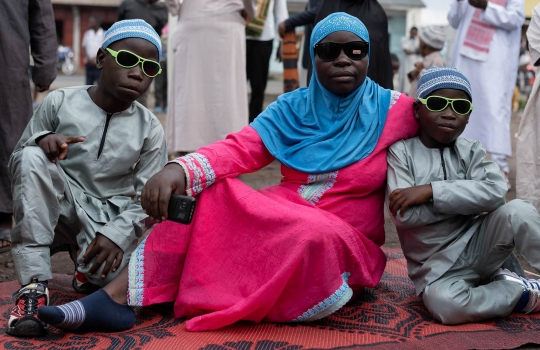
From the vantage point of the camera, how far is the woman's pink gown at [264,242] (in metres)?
2.88

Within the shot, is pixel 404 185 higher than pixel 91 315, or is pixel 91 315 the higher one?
pixel 404 185

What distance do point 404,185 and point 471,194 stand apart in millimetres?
284

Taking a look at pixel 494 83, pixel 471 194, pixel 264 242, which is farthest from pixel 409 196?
pixel 494 83

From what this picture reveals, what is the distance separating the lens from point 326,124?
3.35m

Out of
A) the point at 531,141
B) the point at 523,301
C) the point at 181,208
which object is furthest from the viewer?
the point at 531,141

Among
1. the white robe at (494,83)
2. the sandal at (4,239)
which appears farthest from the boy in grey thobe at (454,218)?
the white robe at (494,83)

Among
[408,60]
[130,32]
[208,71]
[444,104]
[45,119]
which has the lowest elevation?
[408,60]

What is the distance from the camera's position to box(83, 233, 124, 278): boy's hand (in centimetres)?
308

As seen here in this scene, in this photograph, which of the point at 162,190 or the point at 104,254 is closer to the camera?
the point at 162,190

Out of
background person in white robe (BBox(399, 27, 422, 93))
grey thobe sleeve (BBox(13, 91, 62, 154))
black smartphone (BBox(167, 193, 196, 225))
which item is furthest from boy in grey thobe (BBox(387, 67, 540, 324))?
background person in white robe (BBox(399, 27, 422, 93))

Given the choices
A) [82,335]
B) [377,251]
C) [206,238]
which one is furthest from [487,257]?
[82,335]

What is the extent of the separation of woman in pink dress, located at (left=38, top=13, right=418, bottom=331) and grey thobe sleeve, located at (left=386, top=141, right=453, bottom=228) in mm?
54

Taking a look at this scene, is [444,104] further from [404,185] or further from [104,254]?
[104,254]

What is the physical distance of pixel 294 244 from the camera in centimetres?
287
